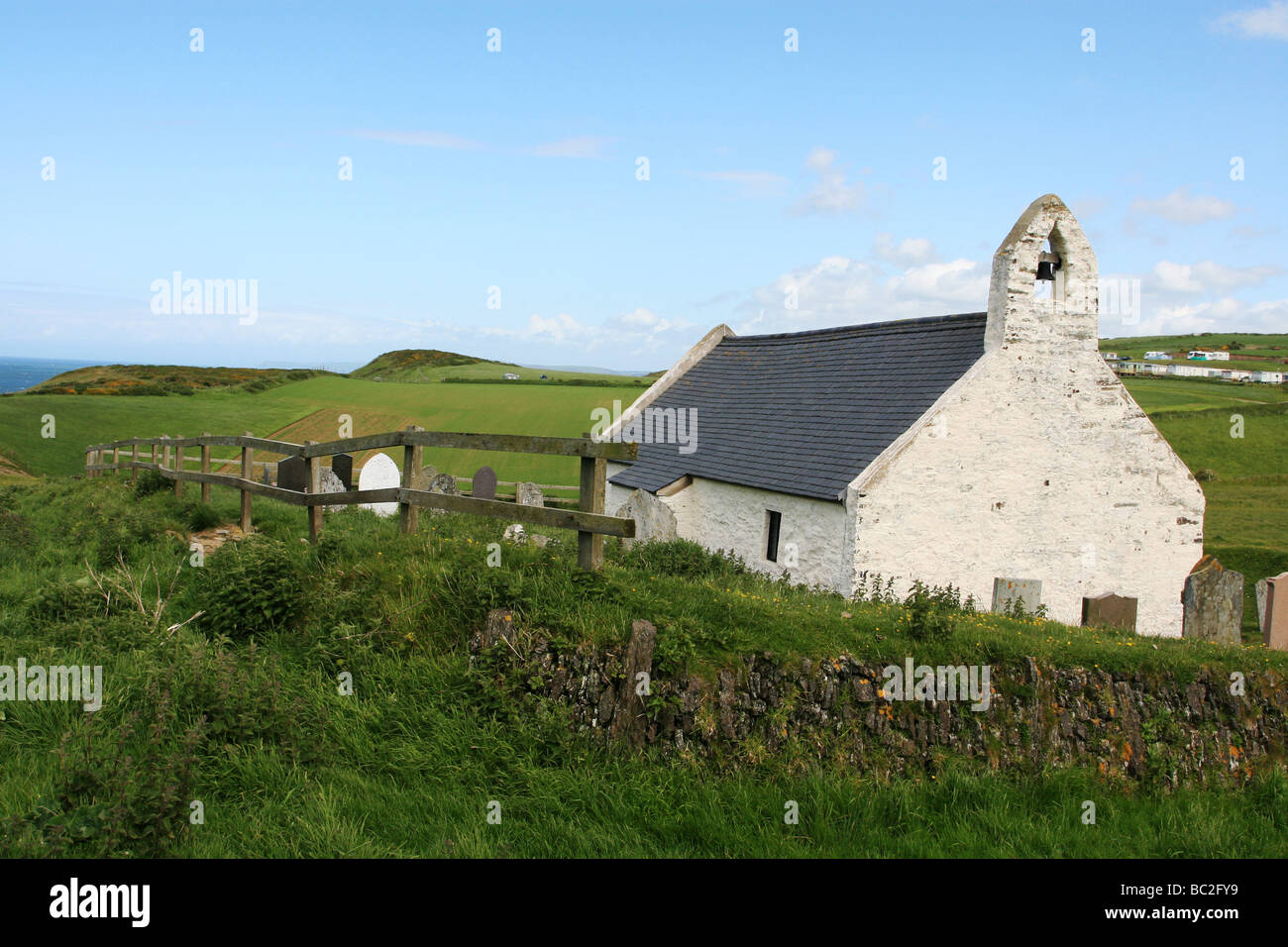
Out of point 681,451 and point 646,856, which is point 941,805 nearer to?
point 646,856

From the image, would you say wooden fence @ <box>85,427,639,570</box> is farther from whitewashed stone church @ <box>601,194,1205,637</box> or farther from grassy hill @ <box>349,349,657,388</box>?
grassy hill @ <box>349,349,657,388</box>

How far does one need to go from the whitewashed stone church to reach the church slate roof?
7 cm

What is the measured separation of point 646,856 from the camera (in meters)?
4.97

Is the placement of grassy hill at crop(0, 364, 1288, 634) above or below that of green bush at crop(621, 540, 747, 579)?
above

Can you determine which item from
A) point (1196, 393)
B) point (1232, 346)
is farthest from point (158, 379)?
point (1232, 346)

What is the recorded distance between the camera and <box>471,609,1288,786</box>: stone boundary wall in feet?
20.4

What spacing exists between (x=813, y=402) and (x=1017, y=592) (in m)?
6.49

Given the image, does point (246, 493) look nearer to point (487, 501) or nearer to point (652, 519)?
point (487, 501)

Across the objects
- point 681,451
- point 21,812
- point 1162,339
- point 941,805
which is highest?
point 1162,339

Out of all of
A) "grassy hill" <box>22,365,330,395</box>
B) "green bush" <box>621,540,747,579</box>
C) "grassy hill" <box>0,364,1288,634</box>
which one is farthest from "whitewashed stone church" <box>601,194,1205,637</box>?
"grassy hill" <box>22,365,330,395</box>

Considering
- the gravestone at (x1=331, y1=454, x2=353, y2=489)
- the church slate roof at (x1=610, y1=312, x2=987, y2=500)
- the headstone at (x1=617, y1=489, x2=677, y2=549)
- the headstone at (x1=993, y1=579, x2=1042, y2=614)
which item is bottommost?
the headstone at (x1=993, y1=579, x2=1042, y2=614)

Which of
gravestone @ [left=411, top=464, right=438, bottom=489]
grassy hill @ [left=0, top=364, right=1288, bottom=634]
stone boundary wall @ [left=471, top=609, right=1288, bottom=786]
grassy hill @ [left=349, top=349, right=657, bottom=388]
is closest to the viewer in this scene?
stone boundary wall @ [left=471, top=609, right=1288, bottom=786]

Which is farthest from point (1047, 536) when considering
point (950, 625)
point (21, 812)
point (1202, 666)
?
point (21, 812)
